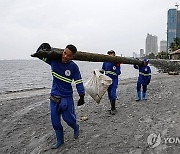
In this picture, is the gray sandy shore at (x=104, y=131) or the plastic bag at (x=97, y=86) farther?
the plastic bag at (x=97, y=86)

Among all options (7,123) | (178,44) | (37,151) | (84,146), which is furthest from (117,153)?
(178,44)

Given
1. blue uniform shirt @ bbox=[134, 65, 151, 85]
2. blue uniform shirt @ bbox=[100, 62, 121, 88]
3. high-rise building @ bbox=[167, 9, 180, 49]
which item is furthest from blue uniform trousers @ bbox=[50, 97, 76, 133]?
high-rise building @ bbox=[167, 9, 180, 49]

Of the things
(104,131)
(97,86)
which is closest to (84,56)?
(97,86)

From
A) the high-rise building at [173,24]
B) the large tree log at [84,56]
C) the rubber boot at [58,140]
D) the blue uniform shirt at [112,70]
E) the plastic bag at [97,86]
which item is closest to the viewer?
the large tree log at [84,56]

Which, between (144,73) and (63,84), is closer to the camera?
(63,84)

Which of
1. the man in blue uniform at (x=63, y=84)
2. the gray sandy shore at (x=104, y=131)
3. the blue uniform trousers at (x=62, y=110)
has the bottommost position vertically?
the gray sandy shore at (x=104, y=131)

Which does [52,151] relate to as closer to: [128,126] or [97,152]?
[97,152]

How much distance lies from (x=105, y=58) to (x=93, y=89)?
36.0 inches

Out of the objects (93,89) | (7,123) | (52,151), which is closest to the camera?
Answer: (52,151)

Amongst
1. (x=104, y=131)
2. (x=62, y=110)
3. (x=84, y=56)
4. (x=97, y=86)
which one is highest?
(x=84, y=56)

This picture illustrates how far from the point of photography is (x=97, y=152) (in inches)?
216

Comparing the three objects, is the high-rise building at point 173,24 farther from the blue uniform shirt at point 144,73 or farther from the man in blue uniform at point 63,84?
the man in blue uniform at point 63,84

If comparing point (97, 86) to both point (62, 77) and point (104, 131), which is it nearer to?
point (104, 131)

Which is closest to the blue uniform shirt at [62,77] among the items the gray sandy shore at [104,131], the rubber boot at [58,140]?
the rubber boot at [58,140]
